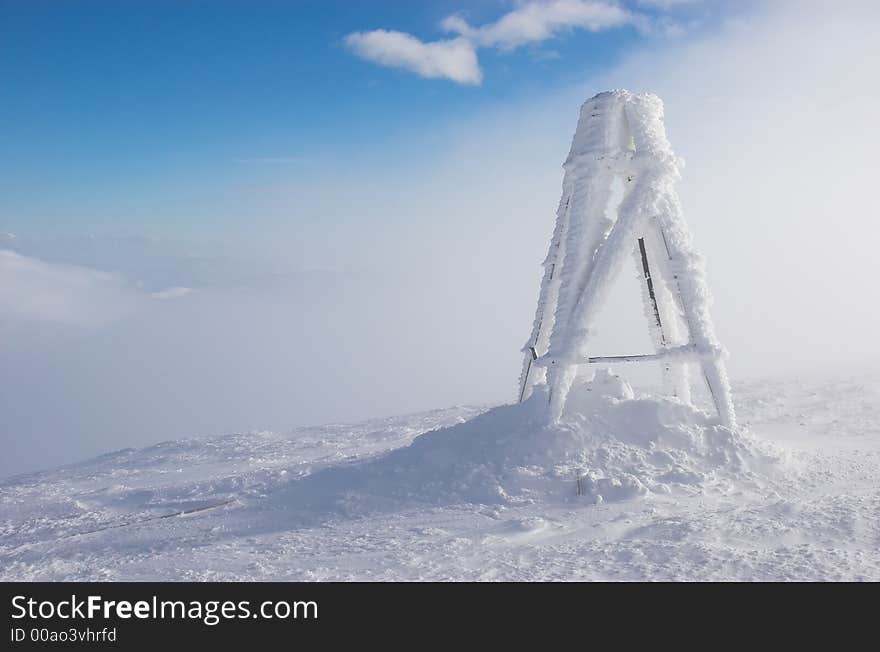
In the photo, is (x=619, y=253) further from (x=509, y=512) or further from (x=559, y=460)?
(x=509, y=512)

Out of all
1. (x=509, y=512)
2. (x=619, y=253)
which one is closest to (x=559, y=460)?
(x=509, y=512)

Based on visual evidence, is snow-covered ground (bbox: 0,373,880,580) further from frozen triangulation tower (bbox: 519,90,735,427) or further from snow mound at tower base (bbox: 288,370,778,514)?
frozen triangulation tower (bbox: 519,90,735,427)

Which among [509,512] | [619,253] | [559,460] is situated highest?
[619,253]

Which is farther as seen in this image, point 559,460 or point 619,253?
point 619,253

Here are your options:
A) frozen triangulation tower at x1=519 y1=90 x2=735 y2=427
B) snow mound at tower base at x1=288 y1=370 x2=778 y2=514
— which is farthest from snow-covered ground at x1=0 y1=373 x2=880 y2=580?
frozen triangulation tower at x1=519 y1=90 x2=735 y2=427

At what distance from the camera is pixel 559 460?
13328mm

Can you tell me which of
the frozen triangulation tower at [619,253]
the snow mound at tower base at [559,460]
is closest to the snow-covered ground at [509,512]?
the snow mound at tower base at [559,460]

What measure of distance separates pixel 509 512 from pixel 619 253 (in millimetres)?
6938

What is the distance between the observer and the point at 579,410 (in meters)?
14.8

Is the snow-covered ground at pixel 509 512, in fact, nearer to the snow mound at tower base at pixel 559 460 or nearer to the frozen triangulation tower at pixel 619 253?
the snow mound at tower base at pixel 559 460

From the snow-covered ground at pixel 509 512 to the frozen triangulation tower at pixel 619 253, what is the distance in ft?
4.54

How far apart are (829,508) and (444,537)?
6.33 meters
